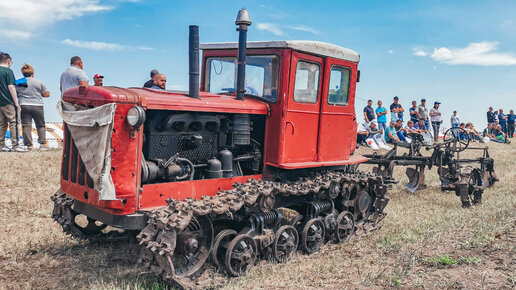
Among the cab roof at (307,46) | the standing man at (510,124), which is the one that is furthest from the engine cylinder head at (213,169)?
the standing man at (510,124)

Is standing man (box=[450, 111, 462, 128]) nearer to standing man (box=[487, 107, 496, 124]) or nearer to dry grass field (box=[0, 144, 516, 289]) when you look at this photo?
standing man (box=[487, 107, 496, 124])

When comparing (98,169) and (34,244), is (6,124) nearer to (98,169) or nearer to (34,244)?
(34,244)

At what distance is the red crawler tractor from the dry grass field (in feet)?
1.16

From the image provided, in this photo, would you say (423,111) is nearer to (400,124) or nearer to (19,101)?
(400,124)

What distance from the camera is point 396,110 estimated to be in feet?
65.5

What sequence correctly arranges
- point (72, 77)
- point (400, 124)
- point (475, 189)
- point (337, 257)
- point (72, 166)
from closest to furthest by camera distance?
point (72, 166) < point (337, 257) < point (72, 77) < point (475, 189) < point (400, 124)

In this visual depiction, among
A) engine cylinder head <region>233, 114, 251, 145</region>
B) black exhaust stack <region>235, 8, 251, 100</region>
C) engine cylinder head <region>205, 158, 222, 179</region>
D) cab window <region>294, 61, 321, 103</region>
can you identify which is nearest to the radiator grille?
engine cylinder head <region>205, 158, 222, 179</region>

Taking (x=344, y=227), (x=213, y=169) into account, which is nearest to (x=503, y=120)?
(x=344, y=227)

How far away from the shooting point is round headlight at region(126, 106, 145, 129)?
5.09 meters

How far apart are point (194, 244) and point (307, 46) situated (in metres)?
3.28

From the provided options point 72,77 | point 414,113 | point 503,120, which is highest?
point 72,77

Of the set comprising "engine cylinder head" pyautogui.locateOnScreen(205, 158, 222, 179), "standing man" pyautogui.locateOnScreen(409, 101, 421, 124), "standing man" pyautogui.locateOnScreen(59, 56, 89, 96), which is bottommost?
"engine cylinder head" pyautogui.locateOnScreen(205, 158, 222, 179)

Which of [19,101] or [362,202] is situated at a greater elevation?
[19,101]

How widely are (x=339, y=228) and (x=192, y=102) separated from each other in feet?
10.7
